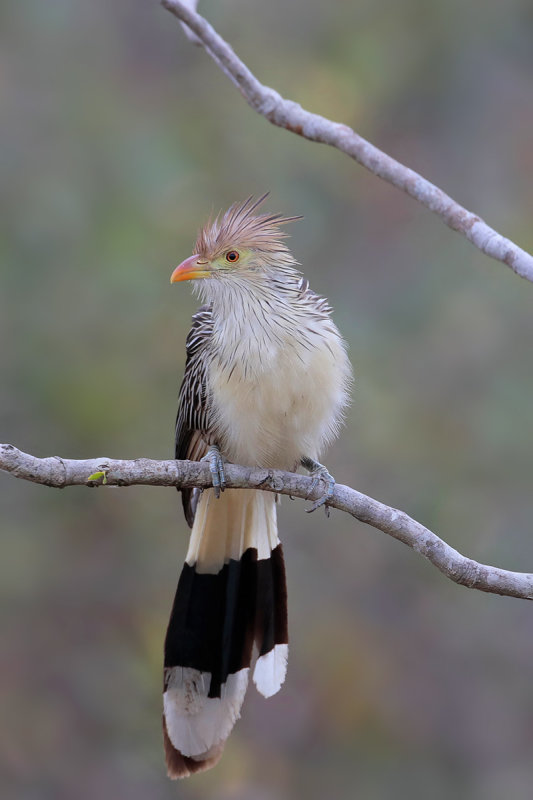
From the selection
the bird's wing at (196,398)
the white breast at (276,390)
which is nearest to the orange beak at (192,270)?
the bird's wing at (196,398)

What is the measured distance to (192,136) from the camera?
6.47 metres

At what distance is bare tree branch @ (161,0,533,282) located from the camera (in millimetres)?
3387

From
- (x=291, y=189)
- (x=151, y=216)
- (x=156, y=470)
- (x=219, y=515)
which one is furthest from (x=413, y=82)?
(x=156, y=470)

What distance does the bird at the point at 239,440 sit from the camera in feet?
11.4

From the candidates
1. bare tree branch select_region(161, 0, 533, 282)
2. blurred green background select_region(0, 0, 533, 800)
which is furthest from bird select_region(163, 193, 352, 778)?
blurred green background select_region(0, 0, 533, 800)

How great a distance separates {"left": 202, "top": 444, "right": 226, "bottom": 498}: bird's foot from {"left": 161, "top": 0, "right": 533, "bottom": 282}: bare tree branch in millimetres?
963

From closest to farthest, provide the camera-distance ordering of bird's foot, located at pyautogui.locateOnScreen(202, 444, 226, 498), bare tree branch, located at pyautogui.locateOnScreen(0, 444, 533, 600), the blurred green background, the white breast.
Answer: bare tree branch, located at pyautogui.locateOnScreen(0, 444, 533, 600)
bird's foot, located at pyautogui.locateOnScreen(202, 444, 226, 498)
the white breast
the blurred green background

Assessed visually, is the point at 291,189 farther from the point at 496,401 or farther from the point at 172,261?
the point at 496,401

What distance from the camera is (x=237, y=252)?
3686 mm

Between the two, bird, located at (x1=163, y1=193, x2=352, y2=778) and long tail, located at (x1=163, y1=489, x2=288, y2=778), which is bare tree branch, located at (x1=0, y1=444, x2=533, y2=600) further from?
long tail, located at (x1=163, y1=489, x2=288, y2=778)

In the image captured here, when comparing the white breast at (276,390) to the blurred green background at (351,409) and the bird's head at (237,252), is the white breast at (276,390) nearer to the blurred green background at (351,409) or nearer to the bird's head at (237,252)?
the bird's head at (237,252)

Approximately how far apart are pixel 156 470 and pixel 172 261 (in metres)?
3.01

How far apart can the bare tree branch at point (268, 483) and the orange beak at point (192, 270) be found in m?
0.65

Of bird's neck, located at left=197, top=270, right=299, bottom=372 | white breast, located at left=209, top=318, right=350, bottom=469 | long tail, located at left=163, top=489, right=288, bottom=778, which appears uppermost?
bird's neck, located at left=197, top=270, right=299, bottom=372
